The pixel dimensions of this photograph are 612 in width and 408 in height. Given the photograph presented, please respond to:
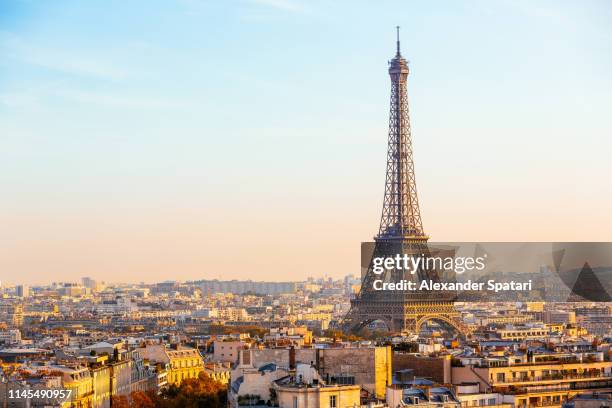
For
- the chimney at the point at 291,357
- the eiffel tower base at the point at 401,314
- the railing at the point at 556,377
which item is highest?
the eiffel tower base at the point at 401,314

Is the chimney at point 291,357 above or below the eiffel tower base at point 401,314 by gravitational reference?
below

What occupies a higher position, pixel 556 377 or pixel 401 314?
pixel 401 314

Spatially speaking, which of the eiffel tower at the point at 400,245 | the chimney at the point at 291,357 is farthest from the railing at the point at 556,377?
the eiffel tower at the point at 400,245

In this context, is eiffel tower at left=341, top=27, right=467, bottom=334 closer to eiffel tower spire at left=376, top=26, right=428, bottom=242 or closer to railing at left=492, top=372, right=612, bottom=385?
eiffel tower spire at left=376, top=26, right=428, bottom=242

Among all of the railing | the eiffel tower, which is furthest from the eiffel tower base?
the railing

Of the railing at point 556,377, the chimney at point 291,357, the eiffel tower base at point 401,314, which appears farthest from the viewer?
the eiffel tower base at point 401,314

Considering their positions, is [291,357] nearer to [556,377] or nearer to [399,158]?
[556,377]

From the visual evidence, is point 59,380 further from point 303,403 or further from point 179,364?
point 179,364

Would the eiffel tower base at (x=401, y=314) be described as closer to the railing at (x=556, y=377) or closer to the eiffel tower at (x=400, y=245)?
the eiffel tower at (x=400, y=245)

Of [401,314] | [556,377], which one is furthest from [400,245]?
[556,377]
